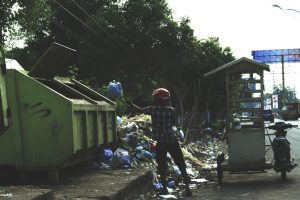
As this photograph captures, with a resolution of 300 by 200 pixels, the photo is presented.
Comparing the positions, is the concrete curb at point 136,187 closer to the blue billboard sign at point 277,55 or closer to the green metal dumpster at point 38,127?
the green metal dumpster at point 38,127

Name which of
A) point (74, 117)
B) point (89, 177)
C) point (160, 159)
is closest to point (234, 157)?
point (160, 159)

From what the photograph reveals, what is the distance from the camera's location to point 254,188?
9.81 meters

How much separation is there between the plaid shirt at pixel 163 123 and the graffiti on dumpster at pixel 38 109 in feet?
6.05

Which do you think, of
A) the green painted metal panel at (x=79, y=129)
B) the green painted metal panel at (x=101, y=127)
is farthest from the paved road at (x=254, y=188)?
the green painted metal panel at (x=79, y=129)

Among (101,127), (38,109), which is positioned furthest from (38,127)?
(101,127)

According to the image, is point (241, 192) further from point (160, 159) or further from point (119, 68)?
point (119, 68)

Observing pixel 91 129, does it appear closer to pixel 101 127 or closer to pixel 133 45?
pixel 101 127

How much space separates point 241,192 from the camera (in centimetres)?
935

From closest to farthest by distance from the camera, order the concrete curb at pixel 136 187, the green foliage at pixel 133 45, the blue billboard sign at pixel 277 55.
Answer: the concrete curb at pixel 136 187 < the green foliage at pixel 133 45 < the blue billboard sign at pixel 277 55

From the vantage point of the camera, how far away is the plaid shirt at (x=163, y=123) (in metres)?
8.77

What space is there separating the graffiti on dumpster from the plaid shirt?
6.05ft

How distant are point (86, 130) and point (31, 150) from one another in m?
0.94

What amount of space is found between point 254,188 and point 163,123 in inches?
93.3

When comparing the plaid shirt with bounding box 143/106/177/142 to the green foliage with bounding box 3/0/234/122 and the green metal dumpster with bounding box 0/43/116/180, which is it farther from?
the green foliage with bounding box 3/0/234/122
